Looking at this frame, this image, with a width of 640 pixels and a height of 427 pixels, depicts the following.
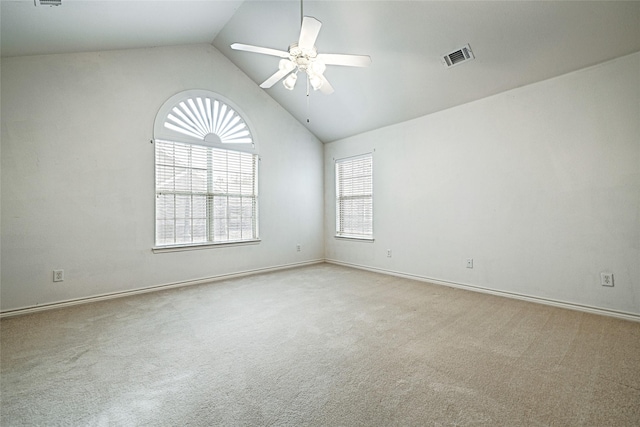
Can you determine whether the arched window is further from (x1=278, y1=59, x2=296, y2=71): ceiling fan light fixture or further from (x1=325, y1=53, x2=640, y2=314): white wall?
(x1=325, y1=53, x2=640, y2=314): white wall

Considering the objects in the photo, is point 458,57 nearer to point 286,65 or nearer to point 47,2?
point 286,65

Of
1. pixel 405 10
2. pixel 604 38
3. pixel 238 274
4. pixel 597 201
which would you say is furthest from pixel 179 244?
pixel 604 38

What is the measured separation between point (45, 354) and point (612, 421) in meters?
3.49

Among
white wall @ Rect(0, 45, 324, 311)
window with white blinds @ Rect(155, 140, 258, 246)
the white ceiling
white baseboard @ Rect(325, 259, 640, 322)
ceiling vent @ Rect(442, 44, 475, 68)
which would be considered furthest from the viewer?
window with white blinds @ Rect(155, 140, 258, 246)

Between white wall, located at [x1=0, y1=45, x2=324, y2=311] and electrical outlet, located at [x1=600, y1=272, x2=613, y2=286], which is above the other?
white wall, located at [x1=0, y1=45, x2=324, y2=311]

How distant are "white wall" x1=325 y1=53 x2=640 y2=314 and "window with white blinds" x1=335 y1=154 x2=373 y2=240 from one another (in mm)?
509

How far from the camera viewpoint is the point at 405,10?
9.43 feet

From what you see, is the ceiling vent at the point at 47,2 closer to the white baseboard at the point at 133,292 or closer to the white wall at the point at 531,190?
the white baseboard at the point at 133,292

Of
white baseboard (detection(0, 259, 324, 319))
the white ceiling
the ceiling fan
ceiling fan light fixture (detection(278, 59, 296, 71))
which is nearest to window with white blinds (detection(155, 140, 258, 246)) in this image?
white baseboard (detection(0, 259, 324, 319))

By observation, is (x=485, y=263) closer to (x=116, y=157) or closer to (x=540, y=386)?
(x=540, y=386)

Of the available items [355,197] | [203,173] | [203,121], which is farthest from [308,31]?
[355,197]

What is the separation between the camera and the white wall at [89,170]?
2.89 metres

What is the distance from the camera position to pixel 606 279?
276 cm

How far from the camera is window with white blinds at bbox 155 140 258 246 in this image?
3846 mm
